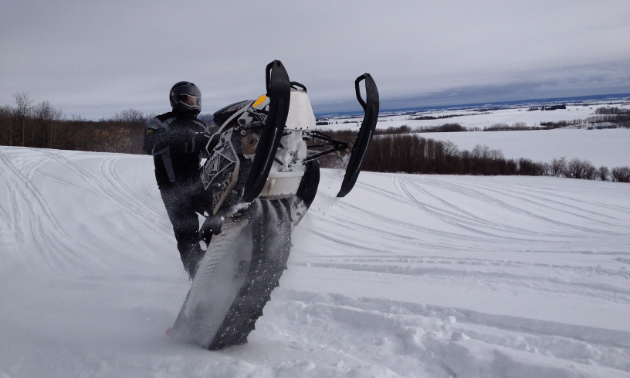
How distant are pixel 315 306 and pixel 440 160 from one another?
49.9m

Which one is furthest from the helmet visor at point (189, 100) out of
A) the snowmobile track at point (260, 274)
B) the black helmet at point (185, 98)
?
the snowmobile track at point (260, 274)

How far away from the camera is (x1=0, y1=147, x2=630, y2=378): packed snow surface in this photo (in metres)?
2.72

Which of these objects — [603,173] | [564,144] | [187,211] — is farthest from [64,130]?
[564,144]

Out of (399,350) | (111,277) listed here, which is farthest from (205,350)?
(111,277)

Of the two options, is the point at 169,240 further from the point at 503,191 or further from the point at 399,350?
the point at 503,191

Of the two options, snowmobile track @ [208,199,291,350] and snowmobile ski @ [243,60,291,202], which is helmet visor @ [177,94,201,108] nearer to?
snowmobile track @ [208,199,291,350]

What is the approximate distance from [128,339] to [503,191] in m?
19.4

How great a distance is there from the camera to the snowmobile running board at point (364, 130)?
261cm

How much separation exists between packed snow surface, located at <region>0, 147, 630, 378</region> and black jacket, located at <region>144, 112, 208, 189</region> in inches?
44.7

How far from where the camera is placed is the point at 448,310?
12.7ft

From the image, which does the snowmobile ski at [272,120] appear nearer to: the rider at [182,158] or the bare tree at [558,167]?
the rider at [182,158]

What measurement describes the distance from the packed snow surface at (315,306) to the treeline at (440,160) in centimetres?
3767

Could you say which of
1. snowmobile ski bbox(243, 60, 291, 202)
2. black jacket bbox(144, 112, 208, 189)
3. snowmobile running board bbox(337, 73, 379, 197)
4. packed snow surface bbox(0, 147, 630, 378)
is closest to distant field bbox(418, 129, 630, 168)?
packed snow surface bbox(0, 147, 630, 378)

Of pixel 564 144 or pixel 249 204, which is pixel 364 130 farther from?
pixel 564 144
